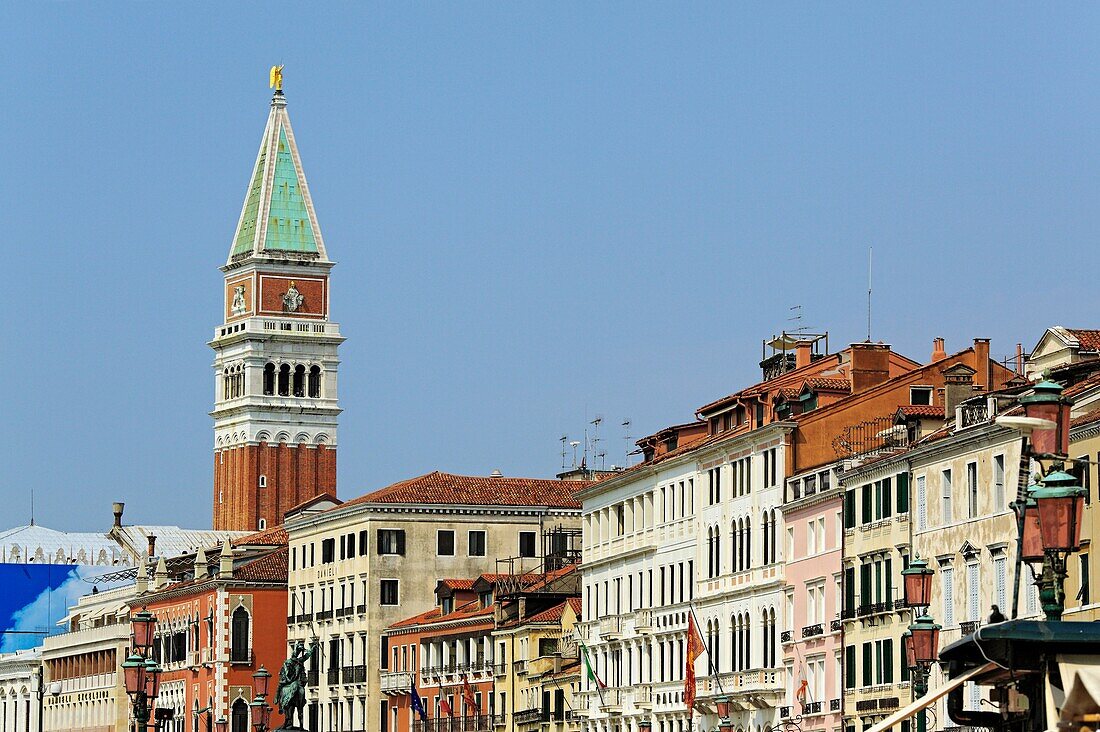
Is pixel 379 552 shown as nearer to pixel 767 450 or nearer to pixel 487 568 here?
pixel 487 568

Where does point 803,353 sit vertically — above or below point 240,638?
above

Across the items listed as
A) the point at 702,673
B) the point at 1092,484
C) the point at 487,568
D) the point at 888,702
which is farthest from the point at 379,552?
the point at 1092,484

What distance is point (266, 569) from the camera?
12031 centimetres

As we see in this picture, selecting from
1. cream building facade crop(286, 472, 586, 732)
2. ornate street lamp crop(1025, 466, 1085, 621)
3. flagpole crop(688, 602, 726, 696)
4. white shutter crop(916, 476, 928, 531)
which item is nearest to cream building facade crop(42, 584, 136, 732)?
cream building facade crop(286, 472, 586, 732)

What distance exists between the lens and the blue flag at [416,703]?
92750 millimetres

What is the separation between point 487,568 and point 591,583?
681 inches

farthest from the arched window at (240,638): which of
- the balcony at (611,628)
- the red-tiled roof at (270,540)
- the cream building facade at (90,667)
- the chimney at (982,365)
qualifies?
the chimney at (982,365)

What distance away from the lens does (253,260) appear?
172 meters

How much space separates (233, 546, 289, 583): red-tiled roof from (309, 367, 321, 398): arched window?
54.0 metres

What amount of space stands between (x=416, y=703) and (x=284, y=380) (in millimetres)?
83871

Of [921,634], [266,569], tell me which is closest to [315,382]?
[266,569]

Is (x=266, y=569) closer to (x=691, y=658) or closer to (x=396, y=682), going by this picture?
(x=396, y=682)

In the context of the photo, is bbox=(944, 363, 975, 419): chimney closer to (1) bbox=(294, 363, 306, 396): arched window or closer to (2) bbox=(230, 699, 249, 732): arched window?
(2) bbox=(230, 699, 249, 732): arched window

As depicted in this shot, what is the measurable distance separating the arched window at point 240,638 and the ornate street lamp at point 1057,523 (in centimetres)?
9673
